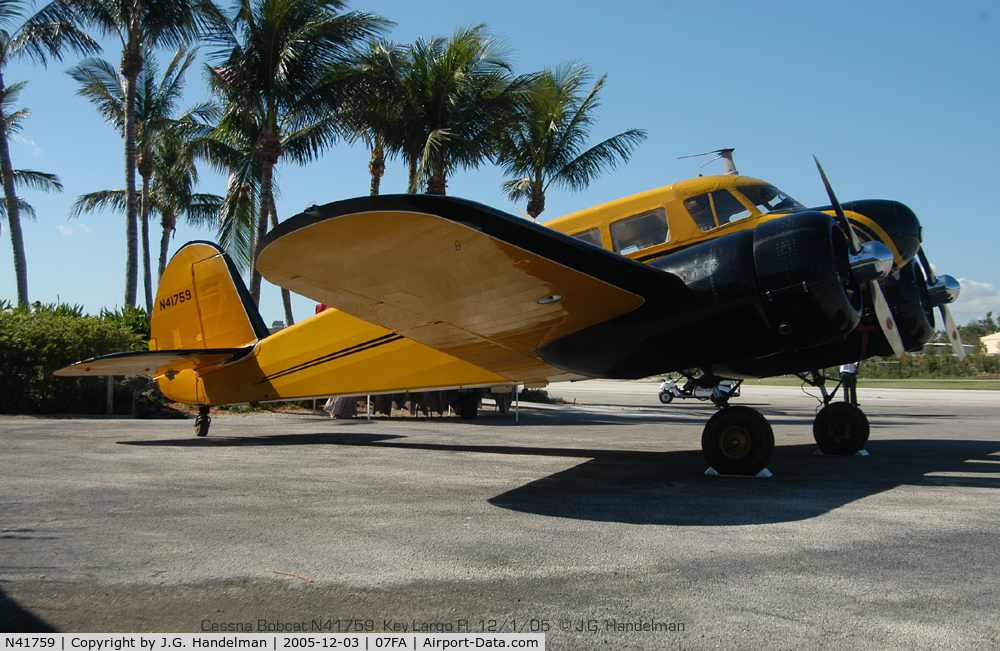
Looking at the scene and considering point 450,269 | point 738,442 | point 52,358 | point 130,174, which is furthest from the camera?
point 130,174

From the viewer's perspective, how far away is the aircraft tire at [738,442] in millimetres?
6133

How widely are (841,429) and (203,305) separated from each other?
10.5 meters

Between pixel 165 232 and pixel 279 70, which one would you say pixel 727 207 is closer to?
pixel 279 70

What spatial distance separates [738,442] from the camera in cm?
625

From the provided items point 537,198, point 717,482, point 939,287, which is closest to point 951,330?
point 939,287

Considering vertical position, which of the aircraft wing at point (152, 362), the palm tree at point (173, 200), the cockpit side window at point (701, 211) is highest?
the palm tree at point (173, 200)

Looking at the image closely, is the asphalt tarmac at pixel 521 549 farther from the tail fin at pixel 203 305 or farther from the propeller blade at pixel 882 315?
the tail fin at pixel 203 305

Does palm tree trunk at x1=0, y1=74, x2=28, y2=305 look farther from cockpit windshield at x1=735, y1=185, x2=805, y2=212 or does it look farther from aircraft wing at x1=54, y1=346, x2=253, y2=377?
cockpit windshield at x1=735, y1=185, x2=805, y2=212

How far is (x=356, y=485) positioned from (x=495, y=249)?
8.67 ft

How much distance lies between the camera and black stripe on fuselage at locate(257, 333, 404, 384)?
8.79 m

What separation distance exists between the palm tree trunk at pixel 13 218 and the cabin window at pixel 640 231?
78.7ft

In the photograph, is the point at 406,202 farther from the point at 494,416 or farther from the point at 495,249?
the point at 494,416

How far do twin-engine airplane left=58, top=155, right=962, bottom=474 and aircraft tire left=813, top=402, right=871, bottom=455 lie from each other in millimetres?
19

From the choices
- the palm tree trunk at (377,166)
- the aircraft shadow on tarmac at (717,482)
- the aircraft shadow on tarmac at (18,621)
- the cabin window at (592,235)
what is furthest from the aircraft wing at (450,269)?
the palm tree trunk at (377,166)
